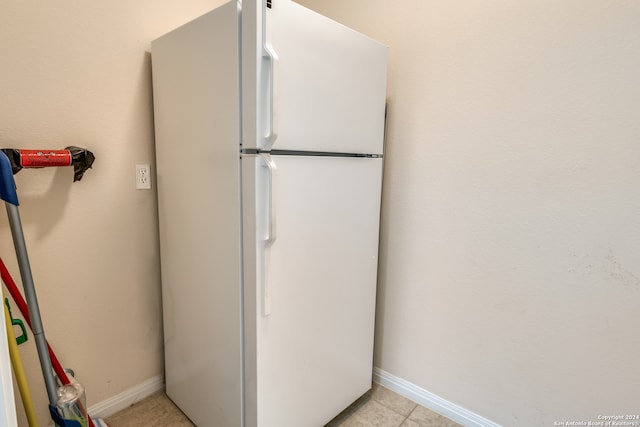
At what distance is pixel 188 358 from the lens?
5.36 feet

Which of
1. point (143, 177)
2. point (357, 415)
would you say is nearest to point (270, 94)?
point (143, 177)

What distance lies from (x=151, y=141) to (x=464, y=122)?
5.13 feet

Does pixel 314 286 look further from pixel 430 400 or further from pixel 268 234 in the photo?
pixel 430 400

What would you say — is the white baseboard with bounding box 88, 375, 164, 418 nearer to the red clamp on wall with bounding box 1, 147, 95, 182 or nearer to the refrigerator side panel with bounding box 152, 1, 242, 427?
the refrigerator side panel with bounding box 152, 1, 242, 427

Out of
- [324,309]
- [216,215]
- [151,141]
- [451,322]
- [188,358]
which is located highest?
[151,141]

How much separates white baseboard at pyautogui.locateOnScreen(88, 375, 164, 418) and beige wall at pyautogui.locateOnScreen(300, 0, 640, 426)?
1360 mm

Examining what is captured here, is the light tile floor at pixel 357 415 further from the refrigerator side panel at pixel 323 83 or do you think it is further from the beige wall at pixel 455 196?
the refrigerator side panel at pixel 323 83

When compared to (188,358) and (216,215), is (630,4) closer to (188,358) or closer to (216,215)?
(216,215)

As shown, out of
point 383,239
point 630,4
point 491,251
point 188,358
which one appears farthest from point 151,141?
point 630,4

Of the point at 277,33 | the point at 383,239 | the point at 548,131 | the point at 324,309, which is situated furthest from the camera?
the point at 383,239

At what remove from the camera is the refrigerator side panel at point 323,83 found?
1197 mm

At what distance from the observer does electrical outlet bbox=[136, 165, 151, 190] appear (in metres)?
1.68

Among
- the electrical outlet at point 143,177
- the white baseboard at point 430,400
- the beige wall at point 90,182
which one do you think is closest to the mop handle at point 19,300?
the beige wall at point 90,182

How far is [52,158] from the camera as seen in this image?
1267 mm
